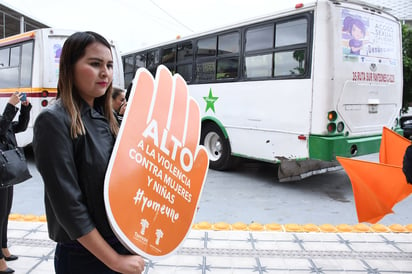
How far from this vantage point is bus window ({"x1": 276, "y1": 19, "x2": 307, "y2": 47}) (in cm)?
552

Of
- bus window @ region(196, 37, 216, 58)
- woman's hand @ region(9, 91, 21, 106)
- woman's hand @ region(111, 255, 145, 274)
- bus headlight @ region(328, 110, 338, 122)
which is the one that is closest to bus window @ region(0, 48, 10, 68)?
bus window @ region(196, 37, 216, 58)

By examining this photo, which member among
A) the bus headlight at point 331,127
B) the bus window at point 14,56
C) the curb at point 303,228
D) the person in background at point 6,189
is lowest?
the curb at point 303,228

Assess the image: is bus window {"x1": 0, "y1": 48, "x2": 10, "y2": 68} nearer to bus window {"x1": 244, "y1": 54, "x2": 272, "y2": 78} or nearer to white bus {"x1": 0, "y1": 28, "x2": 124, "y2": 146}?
white bus {"x1": 0, "y1": 28, "x2": 124, "y2": 146}

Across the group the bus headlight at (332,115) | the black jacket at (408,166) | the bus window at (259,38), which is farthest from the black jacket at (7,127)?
the bus window at (259,38)

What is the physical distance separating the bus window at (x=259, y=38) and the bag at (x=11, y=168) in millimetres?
4311

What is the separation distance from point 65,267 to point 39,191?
494 centimetres

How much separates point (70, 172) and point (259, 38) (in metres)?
5.48

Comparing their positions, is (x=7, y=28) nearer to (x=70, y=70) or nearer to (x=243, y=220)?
(x=243, y=220)

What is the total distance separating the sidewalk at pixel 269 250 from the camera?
3.09 metres

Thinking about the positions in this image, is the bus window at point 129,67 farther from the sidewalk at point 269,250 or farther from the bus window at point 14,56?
the sidewalk at point 269,250

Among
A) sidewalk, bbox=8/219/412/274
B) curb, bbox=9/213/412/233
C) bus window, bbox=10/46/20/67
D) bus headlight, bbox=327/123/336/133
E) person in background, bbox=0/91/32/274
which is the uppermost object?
bus window, bbox=10/46/20/67

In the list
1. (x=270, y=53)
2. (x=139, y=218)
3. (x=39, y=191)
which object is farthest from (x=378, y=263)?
(x=39, y=191)

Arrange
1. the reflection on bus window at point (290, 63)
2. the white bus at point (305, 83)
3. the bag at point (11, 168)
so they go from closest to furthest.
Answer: the bag at point (11, 168), the white bus at point (305, 83), the reflection on bus window at point (290, 63)

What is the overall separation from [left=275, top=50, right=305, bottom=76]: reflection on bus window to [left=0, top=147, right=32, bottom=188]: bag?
4.10m
